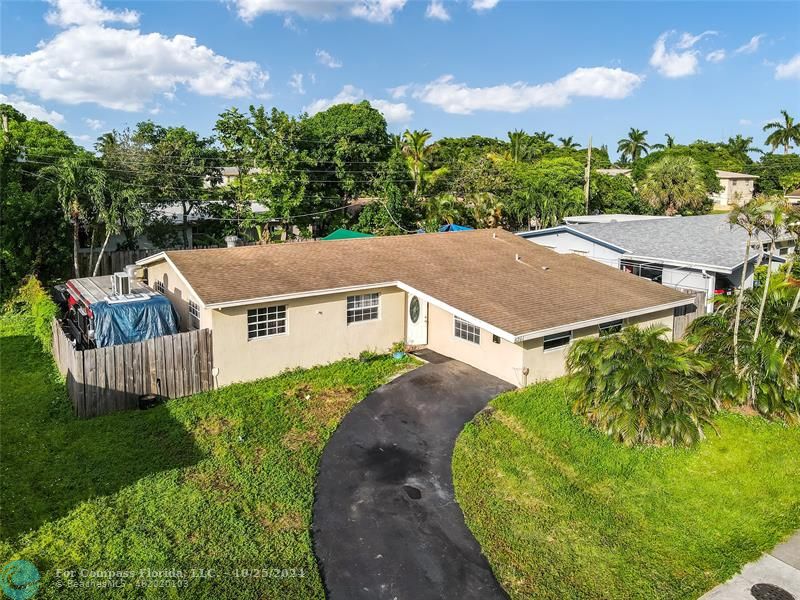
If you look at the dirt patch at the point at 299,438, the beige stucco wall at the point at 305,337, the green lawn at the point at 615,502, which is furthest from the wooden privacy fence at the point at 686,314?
the dirt patch at the point at 299,438

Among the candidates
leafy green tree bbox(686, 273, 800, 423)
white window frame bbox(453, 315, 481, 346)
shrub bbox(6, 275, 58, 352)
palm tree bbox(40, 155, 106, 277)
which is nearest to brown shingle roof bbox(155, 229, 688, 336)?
white window frame bbox(453, 315, 481, 346)

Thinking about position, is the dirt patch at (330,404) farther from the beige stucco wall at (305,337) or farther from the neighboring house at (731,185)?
the neighboring house at (731,185)

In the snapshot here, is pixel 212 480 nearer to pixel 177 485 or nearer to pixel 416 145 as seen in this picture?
pixel 177 485

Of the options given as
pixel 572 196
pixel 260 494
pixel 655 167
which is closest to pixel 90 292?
pixel 260 494

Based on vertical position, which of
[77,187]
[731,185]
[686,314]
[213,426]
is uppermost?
[731,185]

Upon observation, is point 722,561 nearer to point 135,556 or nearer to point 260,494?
point 260,494

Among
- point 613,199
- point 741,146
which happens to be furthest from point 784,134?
point 613,199
